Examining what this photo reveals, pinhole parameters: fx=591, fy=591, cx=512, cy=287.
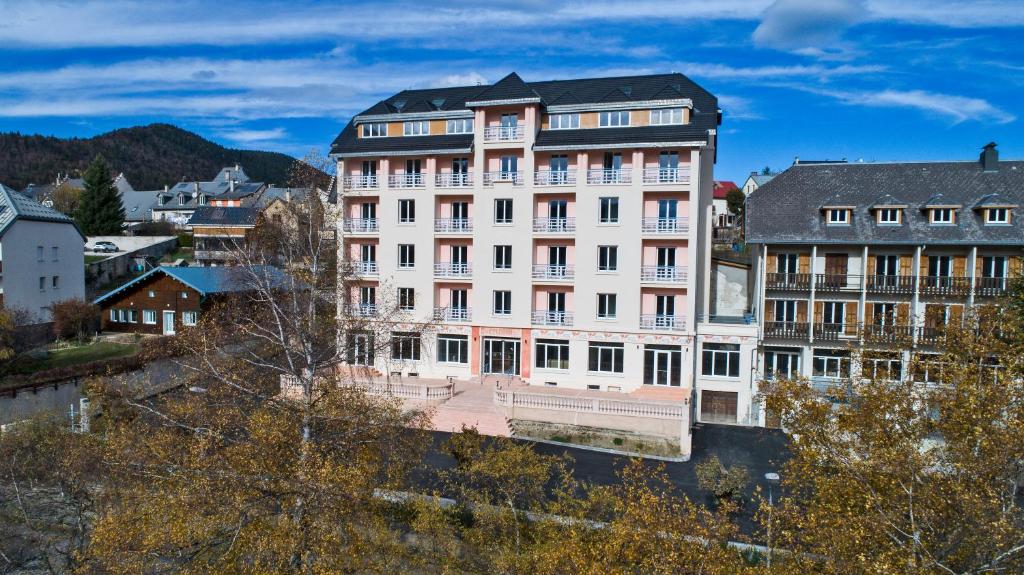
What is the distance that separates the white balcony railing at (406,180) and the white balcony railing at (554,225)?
7317 mm

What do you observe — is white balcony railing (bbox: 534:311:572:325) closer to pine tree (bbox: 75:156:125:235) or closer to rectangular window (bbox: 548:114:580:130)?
rectangular window (bbox: 548:114:580:130)

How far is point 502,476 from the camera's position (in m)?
16.7

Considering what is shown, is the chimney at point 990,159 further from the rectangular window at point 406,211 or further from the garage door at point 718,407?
the rectangular window at point 406,211

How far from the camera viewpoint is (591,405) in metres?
27.6

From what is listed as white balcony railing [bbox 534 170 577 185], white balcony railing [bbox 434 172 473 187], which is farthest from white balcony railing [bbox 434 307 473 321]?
white balcony railing [bbox 534 170 577 185]

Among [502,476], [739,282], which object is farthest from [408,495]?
[739,282]

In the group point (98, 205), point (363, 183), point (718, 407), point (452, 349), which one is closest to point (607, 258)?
point (718, 407)

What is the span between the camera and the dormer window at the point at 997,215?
95.7 feet

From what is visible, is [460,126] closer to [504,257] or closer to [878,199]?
[504,257]

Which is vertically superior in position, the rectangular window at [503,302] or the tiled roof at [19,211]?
the tiled roof at [19,211]

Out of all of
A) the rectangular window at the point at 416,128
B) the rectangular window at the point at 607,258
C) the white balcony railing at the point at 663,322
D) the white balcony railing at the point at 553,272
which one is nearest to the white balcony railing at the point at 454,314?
the white balcony railing at the point at 553,272

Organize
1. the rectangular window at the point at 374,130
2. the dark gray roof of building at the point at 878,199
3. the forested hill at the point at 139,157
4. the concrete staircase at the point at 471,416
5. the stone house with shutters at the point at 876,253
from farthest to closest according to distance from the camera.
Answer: the forested hill at the point at 139,157 < the rectangular window at the point at 374,130 < the dark gray roof of building at the point at 878,199 < the stone house with shutters at the point at 876,253 < the concrete staircase at the point at 471,416

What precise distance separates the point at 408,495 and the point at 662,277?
18.8m

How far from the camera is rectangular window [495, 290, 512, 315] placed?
110ft
